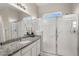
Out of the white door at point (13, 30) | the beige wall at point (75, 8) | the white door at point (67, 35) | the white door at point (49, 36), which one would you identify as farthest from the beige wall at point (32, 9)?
the beige wall at point (75, 8)

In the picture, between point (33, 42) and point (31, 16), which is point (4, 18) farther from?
point (33, 42)

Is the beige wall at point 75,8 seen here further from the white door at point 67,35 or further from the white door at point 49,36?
the white door at point 49,36

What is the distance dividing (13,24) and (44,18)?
703mm

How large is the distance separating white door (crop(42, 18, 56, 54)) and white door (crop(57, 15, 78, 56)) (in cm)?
12

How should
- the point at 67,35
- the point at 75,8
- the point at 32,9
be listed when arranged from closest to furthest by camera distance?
the point at 75,8 < the point at 32,9 < the point at 67,35

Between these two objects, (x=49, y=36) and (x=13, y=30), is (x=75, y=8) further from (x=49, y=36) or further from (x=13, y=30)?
(x=13, y=30)

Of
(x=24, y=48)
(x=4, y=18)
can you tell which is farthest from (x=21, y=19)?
(x=24, y=48)

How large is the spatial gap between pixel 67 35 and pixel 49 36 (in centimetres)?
45

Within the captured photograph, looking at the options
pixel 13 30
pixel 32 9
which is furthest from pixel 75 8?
pixel 13 30

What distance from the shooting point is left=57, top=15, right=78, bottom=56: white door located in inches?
95.6

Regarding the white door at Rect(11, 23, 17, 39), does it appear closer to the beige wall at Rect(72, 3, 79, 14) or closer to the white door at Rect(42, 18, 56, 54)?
the white door at Rect(42, 18, 56, 54)

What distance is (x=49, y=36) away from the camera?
2.47 m

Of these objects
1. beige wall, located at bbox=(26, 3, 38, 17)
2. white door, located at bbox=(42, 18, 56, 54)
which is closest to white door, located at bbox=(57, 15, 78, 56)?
white door, located at bbox=(42, 18, 56, 54)

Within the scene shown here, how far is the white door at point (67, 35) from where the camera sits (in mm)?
2428
